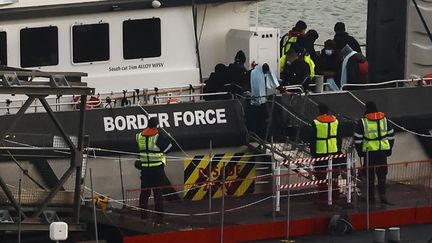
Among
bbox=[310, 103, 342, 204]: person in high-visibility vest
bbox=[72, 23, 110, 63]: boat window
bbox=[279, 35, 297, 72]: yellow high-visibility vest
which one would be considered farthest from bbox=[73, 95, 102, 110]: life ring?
bbox=[279, 35, 297, 72]: yellow high-visibility vest

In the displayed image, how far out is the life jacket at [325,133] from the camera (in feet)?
67.1

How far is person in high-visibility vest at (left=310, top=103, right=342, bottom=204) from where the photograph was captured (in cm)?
2047

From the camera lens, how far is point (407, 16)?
23.2m

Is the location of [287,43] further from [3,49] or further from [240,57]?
[3,49]

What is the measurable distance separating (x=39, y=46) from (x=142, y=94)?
4.59 ft

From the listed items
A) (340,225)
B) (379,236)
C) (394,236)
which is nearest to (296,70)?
(340,225)

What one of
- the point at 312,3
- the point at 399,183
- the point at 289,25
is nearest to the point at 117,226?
the point at 399,183

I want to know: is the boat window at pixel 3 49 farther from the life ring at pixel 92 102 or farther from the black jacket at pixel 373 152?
the black jacket at pixel 373 152

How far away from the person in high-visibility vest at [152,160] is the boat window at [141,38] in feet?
6.87

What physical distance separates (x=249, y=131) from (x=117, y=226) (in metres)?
2.49

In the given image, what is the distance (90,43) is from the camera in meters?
21.3

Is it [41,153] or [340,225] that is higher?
[41,153]

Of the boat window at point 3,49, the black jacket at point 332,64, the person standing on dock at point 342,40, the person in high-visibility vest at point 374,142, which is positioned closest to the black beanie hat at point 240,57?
the black jacket at point 332,64

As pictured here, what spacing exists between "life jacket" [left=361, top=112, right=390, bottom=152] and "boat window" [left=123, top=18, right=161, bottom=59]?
2965 mm
